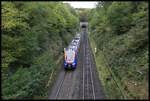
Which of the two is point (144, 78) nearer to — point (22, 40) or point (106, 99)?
point (106, 99)

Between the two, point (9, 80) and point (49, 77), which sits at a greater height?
point (9, 80)

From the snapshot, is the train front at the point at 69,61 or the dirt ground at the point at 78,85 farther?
the train front at the point at 69,61

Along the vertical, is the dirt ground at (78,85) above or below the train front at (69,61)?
below

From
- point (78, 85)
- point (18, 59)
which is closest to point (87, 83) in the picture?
point (78, 85)

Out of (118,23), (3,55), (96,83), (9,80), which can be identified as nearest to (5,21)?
(3,55)

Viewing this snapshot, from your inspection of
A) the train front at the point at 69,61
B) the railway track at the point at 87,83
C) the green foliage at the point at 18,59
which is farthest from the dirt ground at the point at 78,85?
the green foliage at the point at 18,59

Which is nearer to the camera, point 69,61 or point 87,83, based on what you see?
point 87,83

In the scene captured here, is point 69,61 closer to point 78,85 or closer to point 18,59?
point 78,85

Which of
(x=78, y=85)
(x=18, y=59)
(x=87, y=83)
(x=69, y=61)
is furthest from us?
(x=69, y=61)

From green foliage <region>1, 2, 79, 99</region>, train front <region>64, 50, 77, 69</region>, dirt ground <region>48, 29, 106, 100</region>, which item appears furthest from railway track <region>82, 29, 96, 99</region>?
green foliage <region>1, 2, 79, 99</region>

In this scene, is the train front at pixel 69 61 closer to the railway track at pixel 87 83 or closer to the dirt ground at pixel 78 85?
the dirt ground at pixel 78 85

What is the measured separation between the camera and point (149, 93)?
28.0ft

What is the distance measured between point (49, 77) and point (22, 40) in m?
5.39

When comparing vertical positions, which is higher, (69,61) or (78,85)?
(69,61)
